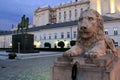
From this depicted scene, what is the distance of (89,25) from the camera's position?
13.1 ft

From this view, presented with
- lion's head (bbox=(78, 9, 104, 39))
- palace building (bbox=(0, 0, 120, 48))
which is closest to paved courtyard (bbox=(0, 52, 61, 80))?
lion's head (bbox=(78, 9, 104, 39))

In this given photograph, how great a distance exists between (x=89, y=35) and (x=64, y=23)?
5725 centimetres

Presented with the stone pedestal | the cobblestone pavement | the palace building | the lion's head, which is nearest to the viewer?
the stone pedestal

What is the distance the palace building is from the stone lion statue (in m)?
29.1

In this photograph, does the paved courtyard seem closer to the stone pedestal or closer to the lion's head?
the stone pedestal

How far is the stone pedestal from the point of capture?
136 inches

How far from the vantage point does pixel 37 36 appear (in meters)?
66.2

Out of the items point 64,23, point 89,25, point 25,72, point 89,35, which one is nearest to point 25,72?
point 25,72

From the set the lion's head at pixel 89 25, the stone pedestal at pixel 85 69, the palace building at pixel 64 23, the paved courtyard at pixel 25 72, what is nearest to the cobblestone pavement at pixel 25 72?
the paved courtyard at pixel 25 72

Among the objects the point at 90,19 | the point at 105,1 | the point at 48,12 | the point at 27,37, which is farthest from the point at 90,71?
the point at 48,12

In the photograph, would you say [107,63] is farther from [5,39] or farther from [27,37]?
[5,39]

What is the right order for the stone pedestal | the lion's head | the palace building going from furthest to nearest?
the palace building < the lion's head < the stone pedestal

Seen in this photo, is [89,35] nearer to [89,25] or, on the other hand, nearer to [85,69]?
[89,25]

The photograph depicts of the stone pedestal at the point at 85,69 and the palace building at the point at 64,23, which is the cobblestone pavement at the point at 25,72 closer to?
the stone pedestal at the point at 85,69
